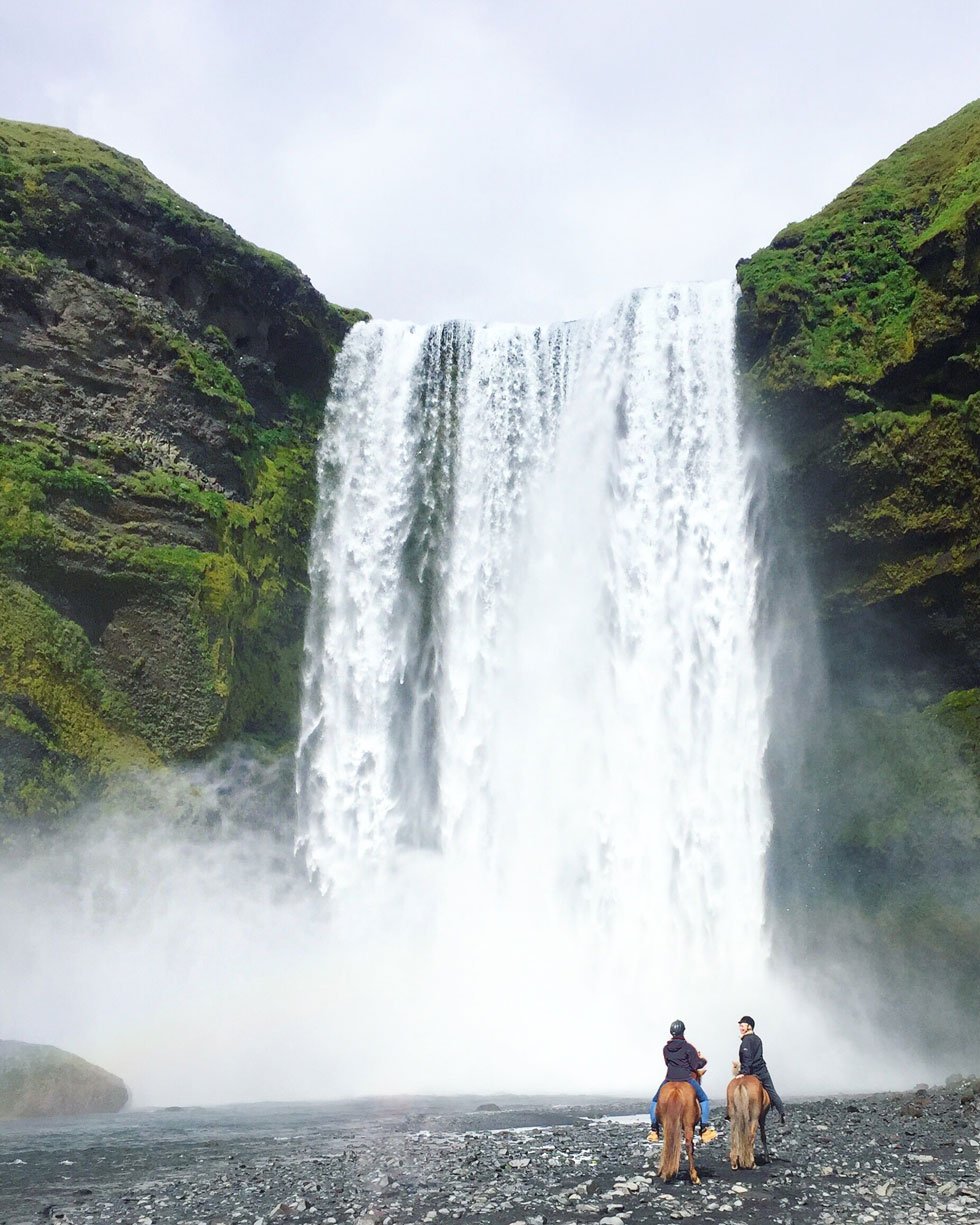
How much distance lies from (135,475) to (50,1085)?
699 inches

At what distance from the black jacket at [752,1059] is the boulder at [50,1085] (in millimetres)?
13499

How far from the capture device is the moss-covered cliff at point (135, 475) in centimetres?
2842

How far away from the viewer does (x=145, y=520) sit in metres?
31.0

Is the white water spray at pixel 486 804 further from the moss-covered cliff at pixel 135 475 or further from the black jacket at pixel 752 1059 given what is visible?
the black jacket at pixel 752 1059

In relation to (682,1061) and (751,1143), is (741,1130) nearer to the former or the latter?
(751,1143)

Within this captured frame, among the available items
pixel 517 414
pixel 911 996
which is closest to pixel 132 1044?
pixel 911 996

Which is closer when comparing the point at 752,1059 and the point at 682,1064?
the point at 682,1064

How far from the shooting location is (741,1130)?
11.3 m

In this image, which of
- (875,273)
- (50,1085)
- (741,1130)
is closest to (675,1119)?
(741,1130)

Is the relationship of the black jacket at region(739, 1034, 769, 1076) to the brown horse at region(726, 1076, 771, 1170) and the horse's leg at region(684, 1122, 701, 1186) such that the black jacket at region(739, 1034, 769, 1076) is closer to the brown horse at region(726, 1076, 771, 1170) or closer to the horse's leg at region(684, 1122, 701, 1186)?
the brown horse at region(726, 1076, 771, 1170)

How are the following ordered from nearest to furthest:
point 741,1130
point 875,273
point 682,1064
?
point 682,1064, point 741,1130, point 875,273

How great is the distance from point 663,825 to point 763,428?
1161 centimetres

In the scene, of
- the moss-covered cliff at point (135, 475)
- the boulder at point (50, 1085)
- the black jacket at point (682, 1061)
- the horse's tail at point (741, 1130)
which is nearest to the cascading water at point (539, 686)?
the moss-covered cliff at point (135, 475)

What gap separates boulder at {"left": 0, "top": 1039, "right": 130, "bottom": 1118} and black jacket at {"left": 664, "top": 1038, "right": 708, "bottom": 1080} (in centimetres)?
1331
